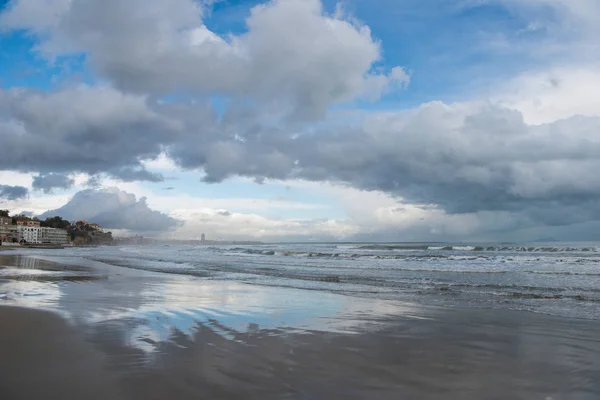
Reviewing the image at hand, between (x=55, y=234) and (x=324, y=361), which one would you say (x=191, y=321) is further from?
(x=55, y=234)

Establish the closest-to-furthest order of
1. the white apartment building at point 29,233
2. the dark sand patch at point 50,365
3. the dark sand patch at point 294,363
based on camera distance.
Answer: the dark sand patch at point 50,365, the dark sand patch at point 294,363, the white apartment building at point 29,233

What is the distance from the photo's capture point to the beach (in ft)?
15.9

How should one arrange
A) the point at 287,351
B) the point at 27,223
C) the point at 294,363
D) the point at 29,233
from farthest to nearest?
1. the point at 27,223
2. the point at 29,233
3. the point at 287,351
4. the point at 294,363

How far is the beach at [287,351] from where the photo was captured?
4.83 meters

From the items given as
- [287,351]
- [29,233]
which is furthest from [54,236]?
[287,351]

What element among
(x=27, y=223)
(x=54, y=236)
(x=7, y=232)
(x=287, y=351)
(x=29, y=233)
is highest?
(x=27, y=223)

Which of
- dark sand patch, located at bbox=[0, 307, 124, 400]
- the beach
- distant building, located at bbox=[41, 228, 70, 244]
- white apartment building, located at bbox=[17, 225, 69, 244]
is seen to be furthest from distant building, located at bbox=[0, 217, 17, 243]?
dark sand patch, located at bbox=[0, 307, 124, 400]

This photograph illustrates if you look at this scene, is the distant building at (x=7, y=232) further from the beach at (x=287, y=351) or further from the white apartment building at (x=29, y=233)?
the beach at (x=287, y=351)

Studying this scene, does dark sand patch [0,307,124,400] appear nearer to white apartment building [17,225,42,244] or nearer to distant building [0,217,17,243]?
distant building [0,217,17,243]

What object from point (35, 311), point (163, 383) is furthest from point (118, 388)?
point (35, 311)

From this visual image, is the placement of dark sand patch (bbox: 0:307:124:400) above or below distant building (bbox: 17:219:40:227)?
below

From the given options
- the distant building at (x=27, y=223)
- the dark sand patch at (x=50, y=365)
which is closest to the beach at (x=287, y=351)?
the dark sand patch at (x=50, y=365)

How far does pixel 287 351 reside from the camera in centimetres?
655

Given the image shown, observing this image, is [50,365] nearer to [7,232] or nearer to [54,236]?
[7,232]
